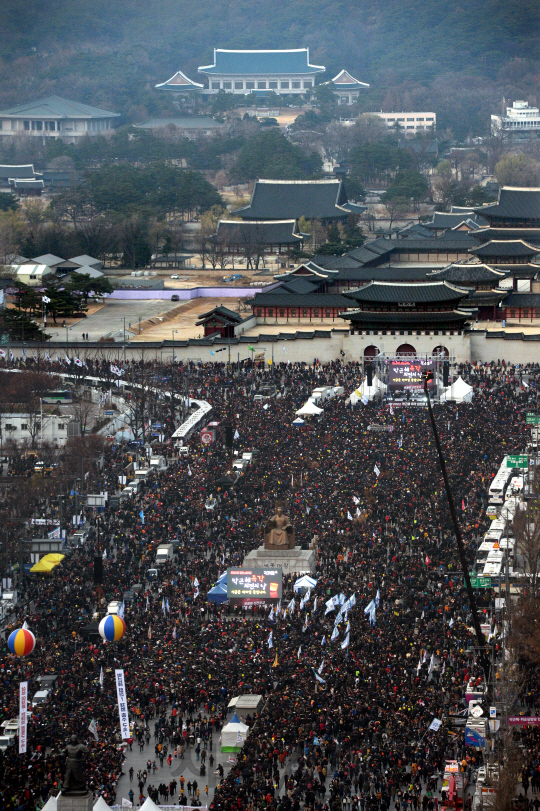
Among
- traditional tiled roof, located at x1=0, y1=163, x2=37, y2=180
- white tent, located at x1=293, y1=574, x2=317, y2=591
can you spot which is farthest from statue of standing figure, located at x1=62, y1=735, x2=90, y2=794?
traditional tiled roof, located at x1=0, y1=163, x2=37, y2=180

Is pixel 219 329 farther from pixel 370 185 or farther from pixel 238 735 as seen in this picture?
pixel 370 185

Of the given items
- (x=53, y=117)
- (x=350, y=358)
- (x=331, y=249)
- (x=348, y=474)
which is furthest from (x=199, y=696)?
(x=53, y=117)

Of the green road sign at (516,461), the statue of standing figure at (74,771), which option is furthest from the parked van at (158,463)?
the statue of standing figure at (74,771)

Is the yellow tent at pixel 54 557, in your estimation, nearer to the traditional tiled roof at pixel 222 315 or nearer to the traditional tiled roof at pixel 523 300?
the traditional tiled roof at pixel 222 315

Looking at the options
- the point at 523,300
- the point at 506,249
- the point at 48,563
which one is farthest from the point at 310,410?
the point at 506,249

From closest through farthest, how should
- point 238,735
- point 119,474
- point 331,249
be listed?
point 238,735 < point 119,474 < point 331,249

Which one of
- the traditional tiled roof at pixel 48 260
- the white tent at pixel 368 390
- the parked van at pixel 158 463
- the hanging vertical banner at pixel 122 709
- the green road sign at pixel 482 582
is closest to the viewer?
the hanging vertical banner at pixel 122 709
